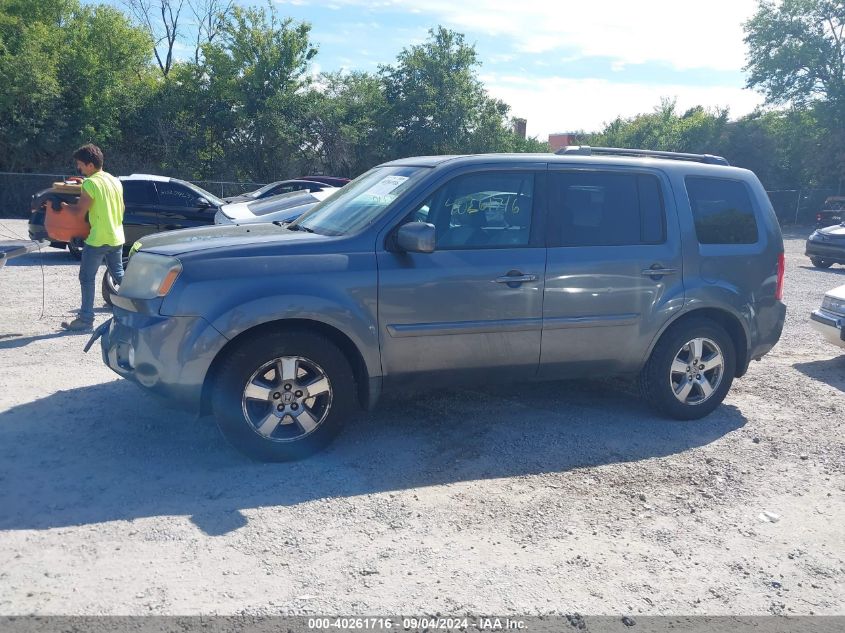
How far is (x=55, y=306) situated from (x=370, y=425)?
564 cm

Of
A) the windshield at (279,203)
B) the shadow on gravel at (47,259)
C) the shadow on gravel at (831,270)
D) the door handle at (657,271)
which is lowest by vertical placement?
the shadow on gravel at (47,259)

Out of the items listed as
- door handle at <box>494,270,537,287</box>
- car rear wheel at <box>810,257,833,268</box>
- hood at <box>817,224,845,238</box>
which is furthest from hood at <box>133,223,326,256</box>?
car rear wheel at <box>810,257,833,268</box>

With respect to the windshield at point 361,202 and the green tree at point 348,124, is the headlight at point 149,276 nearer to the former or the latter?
the windshield at point 361,202

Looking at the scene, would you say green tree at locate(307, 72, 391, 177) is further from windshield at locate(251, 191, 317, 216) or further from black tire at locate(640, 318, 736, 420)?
black tire at locate(640, 318, 736, 420)

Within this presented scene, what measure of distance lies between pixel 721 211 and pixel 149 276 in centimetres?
438

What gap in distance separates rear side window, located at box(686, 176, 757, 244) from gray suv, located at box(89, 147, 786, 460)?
1 centimetres

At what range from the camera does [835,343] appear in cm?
830

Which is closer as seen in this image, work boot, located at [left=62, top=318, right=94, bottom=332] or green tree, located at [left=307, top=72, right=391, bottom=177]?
work boot, located at [left=62, top=318, right=94, bottom=332]

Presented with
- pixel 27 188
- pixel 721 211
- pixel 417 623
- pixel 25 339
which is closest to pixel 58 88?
pixel 27 188

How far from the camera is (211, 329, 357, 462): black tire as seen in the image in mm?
4867

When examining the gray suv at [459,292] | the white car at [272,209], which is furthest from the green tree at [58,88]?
the gray suv at [459,292]

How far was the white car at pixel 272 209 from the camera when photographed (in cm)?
1088

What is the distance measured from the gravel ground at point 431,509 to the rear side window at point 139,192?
25.5ft

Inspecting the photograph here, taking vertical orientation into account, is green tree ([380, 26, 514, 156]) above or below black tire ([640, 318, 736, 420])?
above
